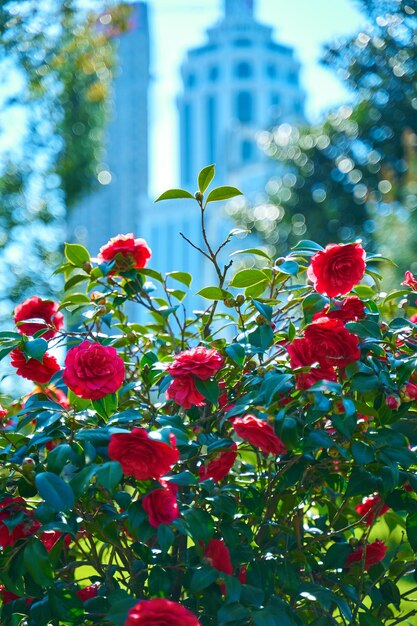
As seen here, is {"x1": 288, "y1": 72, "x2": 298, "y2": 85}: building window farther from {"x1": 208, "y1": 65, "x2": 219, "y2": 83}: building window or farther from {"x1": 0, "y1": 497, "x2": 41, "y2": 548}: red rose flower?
{"x1": 0, "y1": 497, "x2": 41, "y2": 548}: red rose flower

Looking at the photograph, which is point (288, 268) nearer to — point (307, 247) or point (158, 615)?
point (307, 247)

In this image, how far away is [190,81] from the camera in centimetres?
5988

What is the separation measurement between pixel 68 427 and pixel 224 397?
246mm

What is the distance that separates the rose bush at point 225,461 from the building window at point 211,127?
52.8 metres

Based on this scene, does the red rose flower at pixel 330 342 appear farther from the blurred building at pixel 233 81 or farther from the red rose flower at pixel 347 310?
the blurred building at pixel 233 81

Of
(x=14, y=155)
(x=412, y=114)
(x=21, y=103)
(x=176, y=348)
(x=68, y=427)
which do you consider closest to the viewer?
(x=68, y=427)

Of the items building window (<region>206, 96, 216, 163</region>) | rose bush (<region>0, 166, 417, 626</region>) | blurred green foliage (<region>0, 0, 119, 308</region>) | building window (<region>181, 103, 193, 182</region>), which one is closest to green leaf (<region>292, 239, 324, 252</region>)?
Answer: rose bush (<region>0, 166, 417, 626</region>)

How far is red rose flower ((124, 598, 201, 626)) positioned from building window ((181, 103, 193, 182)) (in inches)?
2151

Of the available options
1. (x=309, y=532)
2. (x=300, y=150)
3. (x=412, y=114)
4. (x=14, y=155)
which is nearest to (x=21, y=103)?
(x=14, y=155)

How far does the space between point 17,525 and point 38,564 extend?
9cm

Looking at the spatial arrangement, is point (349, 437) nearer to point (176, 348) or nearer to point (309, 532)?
point (309, 532)

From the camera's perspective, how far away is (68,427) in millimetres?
1247

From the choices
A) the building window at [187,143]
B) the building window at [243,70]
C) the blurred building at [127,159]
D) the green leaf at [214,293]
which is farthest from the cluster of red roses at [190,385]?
the building window at [243,70]

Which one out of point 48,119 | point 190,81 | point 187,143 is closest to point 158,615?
point 48,119
